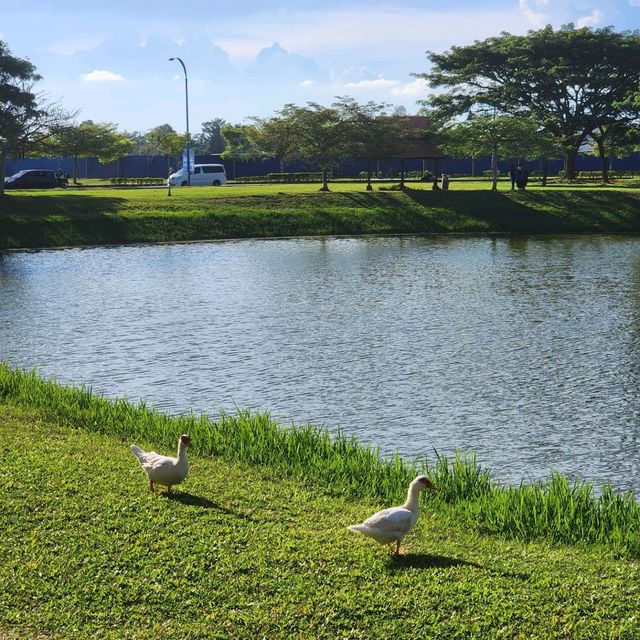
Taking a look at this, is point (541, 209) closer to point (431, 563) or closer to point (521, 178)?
point (521, 178)

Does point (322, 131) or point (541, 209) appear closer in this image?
point (541, 209)

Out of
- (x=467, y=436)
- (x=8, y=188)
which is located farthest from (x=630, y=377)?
(x=8, y=188)

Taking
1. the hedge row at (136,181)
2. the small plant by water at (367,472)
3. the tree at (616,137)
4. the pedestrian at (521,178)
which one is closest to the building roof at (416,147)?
the pedestrian at (521,178)

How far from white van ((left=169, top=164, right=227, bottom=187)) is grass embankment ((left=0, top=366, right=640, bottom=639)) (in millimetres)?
71625

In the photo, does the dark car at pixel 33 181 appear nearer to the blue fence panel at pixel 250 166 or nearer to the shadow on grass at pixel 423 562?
the blue fence panel at pixel 250 166

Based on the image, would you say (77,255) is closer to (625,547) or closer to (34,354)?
(34,354)

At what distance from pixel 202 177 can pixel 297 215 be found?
27.2 metres

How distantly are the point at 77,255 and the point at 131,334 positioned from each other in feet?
72.6

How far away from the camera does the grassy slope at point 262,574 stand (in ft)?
28.3

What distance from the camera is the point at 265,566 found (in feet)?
31.7

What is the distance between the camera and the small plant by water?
11.5m

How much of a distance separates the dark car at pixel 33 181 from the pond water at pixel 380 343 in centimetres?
3184

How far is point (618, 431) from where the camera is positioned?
56.4 ft

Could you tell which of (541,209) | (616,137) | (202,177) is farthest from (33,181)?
(616,137)
